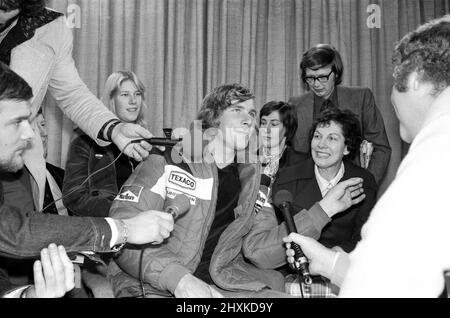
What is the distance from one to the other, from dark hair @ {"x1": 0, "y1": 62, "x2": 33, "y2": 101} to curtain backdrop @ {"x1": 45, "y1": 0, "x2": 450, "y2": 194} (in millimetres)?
2335

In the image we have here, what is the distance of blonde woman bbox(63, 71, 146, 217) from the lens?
2.70 m

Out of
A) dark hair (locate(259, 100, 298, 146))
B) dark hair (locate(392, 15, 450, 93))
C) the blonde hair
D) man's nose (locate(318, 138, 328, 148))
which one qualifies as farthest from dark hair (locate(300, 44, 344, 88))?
dark hair (locate(392, 15, 450, 93))

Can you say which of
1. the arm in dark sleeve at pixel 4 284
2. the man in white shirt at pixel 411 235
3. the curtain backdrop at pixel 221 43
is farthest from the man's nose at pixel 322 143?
the man in white shirt at pixel 411 235

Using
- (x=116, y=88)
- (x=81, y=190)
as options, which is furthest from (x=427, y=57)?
(x=116, y=88)

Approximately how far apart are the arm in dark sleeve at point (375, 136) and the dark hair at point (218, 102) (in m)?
1.25

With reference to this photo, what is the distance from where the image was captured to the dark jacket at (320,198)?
8.65 feet

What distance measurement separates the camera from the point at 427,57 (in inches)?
51.7

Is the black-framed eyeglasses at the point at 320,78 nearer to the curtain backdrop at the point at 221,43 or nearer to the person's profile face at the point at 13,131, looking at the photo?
the curtain backdrop at the point at 221,43

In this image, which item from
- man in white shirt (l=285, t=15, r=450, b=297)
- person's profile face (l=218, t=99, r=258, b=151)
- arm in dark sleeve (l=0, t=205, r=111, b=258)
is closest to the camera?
man in white shirt (l=285, t=15, r=450, b=297)

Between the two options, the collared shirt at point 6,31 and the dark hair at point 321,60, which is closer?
the collared shirt at point 6,31

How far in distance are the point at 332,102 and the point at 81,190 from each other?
1532 millimetres

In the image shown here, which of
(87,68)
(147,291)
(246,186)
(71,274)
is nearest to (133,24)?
(87,68)

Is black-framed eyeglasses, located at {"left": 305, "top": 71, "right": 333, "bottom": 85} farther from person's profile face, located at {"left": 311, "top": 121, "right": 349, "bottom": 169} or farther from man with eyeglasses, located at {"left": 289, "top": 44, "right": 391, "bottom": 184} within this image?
person's profile face, located at {"left": 311, "top": 121, "right": 349, "bottom": 169}

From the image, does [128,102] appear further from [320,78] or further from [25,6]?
[25,6]
